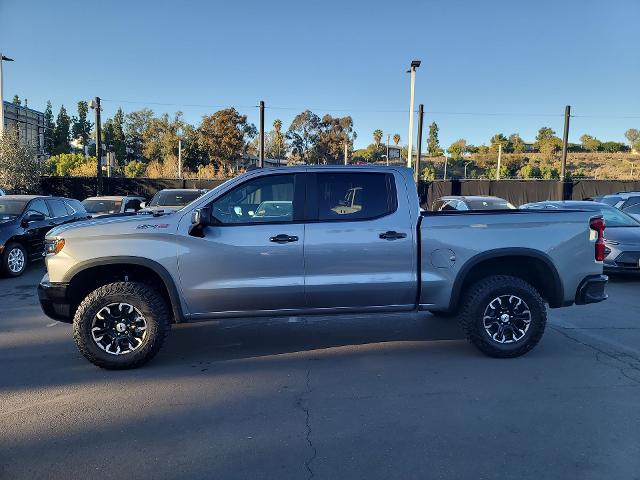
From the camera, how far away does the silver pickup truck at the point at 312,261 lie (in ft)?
15.8

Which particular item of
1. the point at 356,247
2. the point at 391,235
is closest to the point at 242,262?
the point at 356,247

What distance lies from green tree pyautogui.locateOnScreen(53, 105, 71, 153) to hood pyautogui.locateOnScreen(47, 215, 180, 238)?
7833 cm

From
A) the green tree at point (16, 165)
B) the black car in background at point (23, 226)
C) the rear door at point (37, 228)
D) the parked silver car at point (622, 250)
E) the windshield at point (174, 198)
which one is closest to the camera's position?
the parked silver car at point (622, 250)

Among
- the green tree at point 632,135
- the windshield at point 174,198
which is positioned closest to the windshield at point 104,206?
the windshield at point 174,198

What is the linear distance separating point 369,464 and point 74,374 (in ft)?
10.2

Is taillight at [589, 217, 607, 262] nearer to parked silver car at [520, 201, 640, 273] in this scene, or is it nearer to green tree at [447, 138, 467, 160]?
parked silver car at [520, 201, 640, 273]

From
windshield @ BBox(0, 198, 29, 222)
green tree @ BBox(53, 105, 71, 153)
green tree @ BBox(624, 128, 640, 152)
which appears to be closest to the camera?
windshield @ BBox(0, 198, 29, 222)

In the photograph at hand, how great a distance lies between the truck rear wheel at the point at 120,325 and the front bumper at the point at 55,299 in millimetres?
194

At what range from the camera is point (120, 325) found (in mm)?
4852

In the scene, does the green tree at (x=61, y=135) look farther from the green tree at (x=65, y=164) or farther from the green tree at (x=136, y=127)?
the green tree at (x=65, y=164)

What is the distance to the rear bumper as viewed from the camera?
5258 millimetres

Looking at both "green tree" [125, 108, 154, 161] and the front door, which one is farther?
"green tree" [125, 108, 154, 161]

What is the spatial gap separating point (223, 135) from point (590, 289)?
5155 centimetres

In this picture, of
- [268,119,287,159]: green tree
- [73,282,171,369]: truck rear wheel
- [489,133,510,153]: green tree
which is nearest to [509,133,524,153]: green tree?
[489,133,510,153]: green tree
